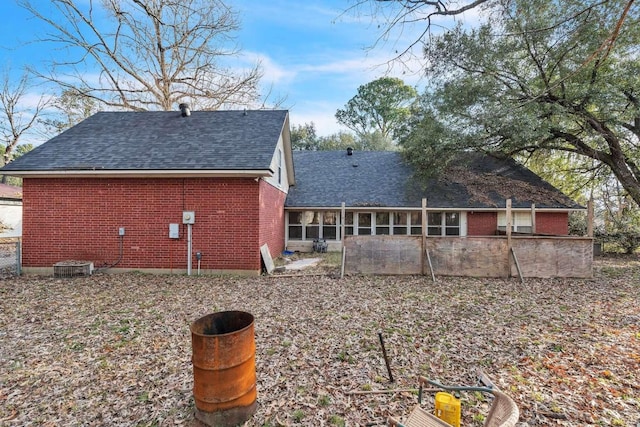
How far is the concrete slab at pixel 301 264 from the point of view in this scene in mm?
10430

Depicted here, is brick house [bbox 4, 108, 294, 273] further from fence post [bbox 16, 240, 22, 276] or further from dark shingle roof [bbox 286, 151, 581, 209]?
dark shingle roof [bbox 286, 151, 581, 209]

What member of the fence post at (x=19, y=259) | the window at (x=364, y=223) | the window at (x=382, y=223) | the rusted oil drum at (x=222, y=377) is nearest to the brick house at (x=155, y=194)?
the fence post at (x=19, y=259)

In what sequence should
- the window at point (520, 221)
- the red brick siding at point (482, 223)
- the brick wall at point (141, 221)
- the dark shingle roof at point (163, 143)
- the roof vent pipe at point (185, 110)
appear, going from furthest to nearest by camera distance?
the red brick siding at point (482, 223), the window at point (520, 221), the roof vent pipe at point (185, 110), the brick wall at point (141, 221), the dark shingle roof at point (163, 143)

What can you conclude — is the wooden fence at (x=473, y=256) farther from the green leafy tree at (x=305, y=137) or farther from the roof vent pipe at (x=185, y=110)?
the green leafy tree at (x=305, y=137)

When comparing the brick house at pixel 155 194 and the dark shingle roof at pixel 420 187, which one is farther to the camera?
the dark shingle roof at pixel 420 187

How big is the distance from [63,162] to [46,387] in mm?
8391

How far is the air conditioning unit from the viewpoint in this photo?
884cm

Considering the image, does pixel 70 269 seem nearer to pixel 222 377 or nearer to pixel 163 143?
pixel 163 143

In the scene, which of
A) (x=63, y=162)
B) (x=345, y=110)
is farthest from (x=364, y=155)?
(x=345, y=110)

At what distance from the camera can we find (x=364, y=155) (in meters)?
18.5

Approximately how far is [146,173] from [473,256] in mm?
9944

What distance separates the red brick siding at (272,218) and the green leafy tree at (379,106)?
73.2ft

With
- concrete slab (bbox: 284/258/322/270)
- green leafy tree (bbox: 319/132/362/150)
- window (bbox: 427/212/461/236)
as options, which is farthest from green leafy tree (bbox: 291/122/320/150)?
concrete slab (bbox: 284/258/322/270)

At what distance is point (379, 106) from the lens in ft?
114
